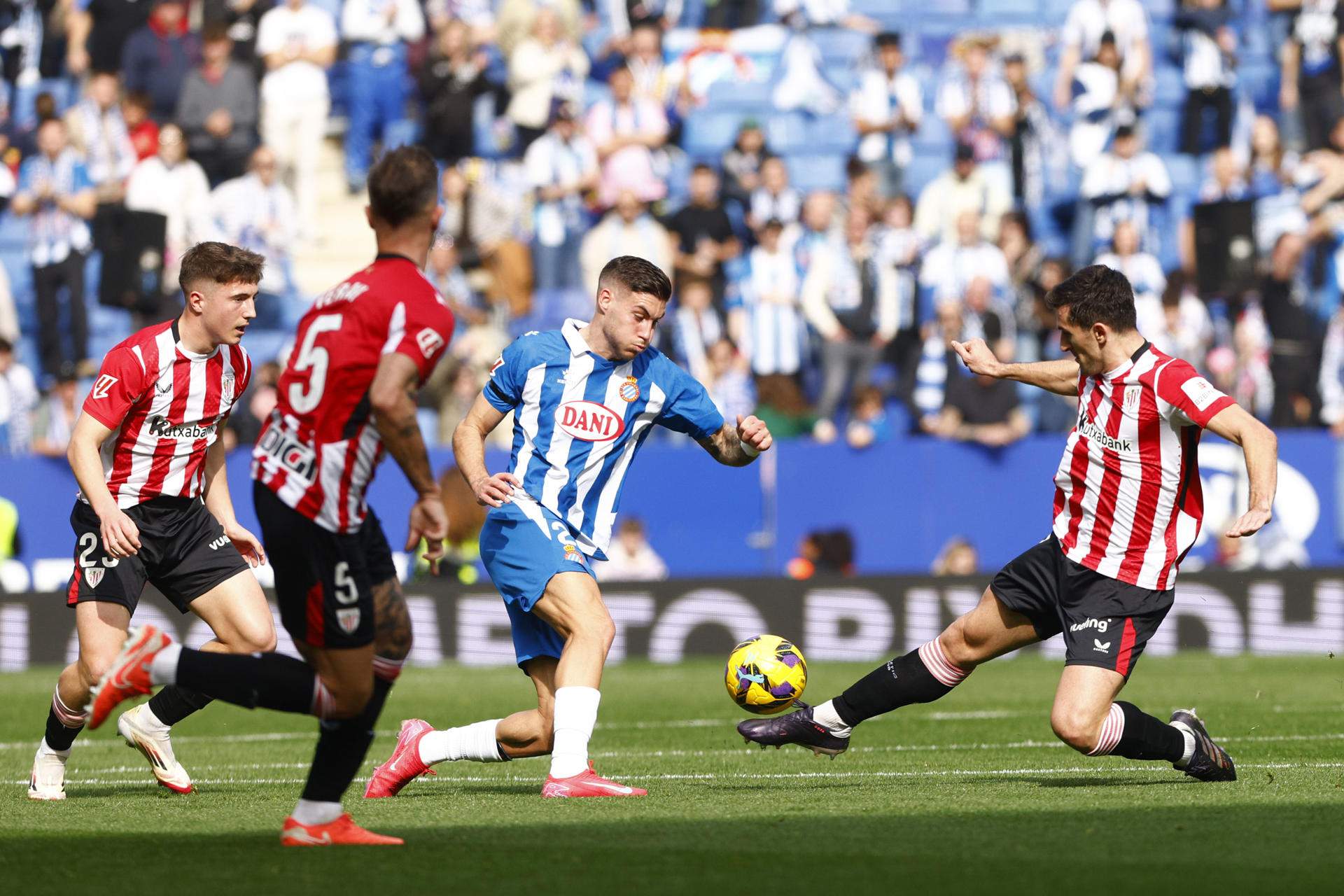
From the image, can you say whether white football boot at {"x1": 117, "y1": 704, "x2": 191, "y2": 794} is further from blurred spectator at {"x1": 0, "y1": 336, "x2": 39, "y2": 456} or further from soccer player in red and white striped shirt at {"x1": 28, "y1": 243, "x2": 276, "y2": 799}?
blurred spectator at {"x1": 0, "y1": 336, "x2": 39, "y2": 456}

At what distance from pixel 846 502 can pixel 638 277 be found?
9.25 meters

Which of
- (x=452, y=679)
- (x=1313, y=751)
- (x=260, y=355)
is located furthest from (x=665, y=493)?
(x=1313, y=751)

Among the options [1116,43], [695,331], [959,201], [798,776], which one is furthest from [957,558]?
[798,776]

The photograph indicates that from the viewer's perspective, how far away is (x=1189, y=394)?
290 inches

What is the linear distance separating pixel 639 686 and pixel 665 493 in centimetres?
306

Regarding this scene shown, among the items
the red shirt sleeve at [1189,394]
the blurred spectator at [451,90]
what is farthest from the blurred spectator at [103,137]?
the red shirt sleeve at [1189,394]

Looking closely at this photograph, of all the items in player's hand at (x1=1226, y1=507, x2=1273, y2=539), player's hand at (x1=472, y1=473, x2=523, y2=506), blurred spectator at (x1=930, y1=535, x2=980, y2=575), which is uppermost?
player's hand at (x1=472, y1=473, x2=523, y2=506)

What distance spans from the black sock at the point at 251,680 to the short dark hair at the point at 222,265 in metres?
2.16

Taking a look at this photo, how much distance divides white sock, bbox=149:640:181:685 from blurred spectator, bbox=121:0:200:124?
15269 millimetres

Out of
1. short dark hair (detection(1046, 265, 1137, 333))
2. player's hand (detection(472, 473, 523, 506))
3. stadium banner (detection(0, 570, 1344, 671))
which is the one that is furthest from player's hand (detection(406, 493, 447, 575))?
Answer: stadium banner (detection(0, 570, 1344, 671))

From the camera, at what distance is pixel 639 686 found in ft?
45.1

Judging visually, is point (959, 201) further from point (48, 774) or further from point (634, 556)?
point (48, 774)

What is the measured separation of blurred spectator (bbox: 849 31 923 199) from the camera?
20359mm

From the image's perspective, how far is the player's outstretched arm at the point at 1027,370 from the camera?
25.7 feet
